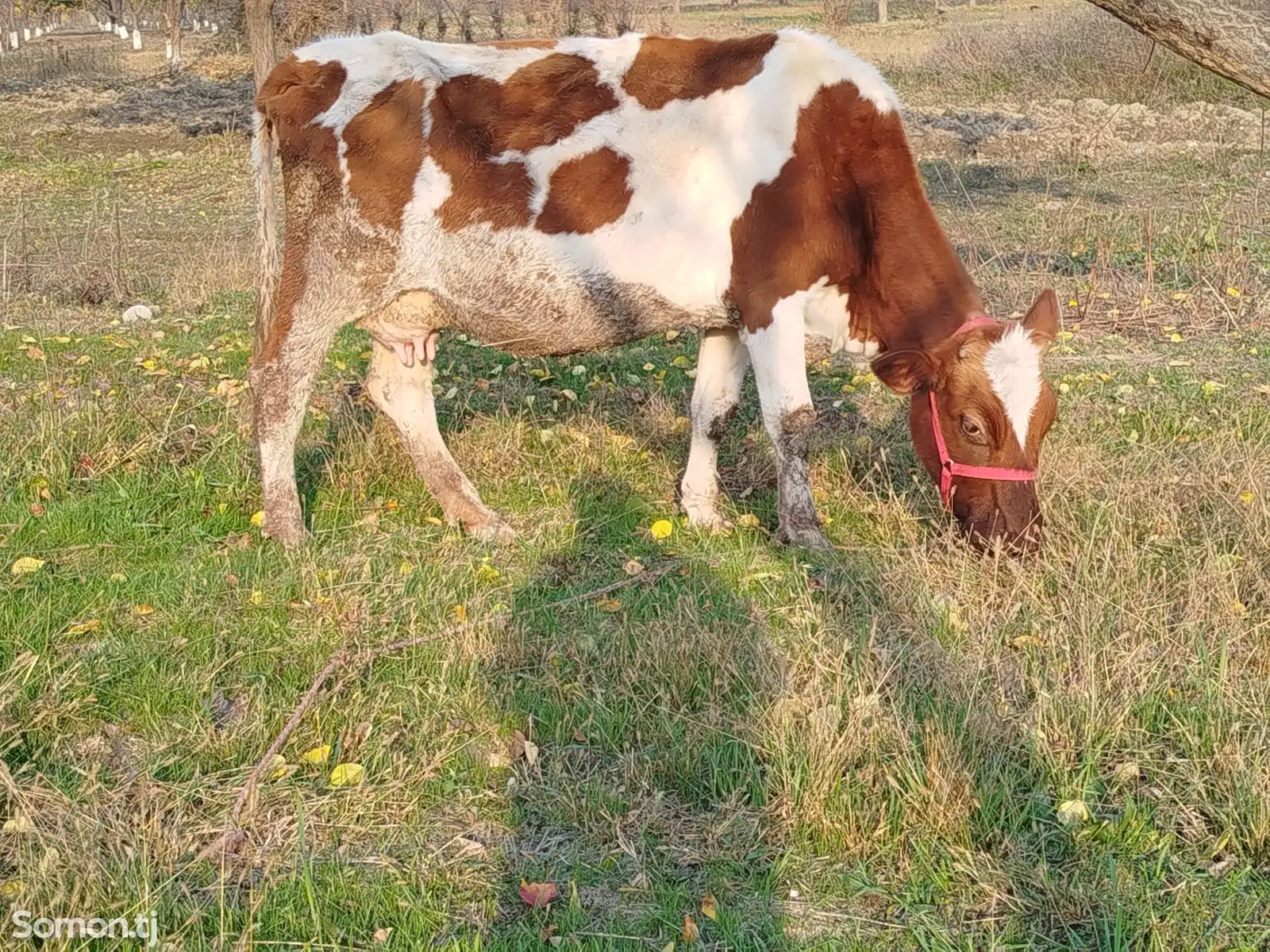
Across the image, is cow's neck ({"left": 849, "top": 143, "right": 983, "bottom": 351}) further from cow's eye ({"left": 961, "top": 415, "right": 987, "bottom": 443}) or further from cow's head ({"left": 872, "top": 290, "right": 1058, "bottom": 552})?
cow's eye ({"left": 961, "top": 415, "right": 987, "bottom": 443})

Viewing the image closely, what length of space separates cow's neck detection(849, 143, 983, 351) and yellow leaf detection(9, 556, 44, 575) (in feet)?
12.0

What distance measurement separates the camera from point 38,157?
59.9ft

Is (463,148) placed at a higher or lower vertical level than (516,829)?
higher

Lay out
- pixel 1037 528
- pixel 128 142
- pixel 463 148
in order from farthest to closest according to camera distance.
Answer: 1. pixel 128 142
2. pixel 463 148
3. pixel 1037 528

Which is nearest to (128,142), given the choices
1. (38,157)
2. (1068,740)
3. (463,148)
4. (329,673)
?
(38,157)

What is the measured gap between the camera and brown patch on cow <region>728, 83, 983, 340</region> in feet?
17.2

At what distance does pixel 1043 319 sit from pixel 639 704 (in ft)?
7.82

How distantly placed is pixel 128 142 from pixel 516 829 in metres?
19.3

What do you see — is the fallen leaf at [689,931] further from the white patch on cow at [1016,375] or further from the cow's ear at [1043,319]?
the cow's ear at [1043,319]

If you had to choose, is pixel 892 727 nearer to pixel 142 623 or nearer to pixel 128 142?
pixel 142 623

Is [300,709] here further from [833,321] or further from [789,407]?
[833,321]

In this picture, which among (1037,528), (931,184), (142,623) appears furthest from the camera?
(931,184)

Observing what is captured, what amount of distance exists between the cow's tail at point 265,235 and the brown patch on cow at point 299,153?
0.22 meters

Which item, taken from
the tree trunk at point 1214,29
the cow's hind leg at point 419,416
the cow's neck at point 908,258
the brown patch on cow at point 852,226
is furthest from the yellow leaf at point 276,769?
the tree trunk at point 1214,29
